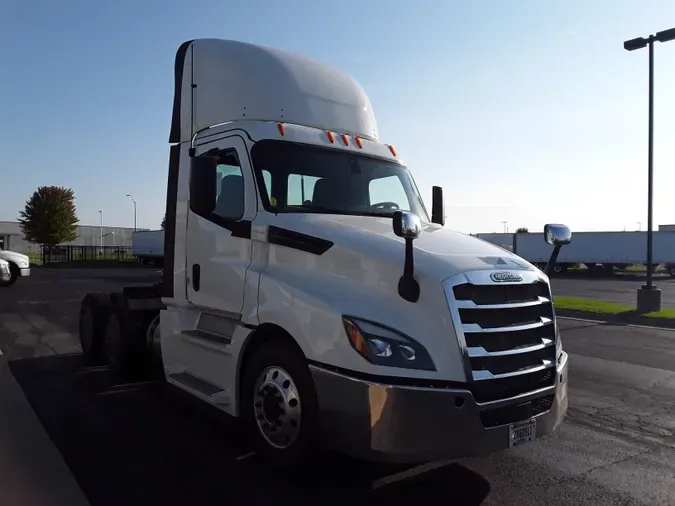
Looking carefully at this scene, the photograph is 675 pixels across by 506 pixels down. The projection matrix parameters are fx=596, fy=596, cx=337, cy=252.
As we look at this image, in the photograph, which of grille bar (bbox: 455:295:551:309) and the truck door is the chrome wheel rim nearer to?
the truck door

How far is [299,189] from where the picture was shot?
501cm

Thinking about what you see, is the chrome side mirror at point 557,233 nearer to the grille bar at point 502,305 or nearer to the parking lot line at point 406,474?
the grille bar at point 502,305

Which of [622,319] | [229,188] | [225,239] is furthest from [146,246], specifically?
[225,239]

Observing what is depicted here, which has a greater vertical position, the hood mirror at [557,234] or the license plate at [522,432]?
the hood mirror at [557,234]

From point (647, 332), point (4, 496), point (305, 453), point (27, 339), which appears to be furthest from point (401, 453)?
point (647, 332)

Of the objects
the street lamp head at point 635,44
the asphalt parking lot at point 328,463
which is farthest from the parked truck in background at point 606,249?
the asphalt parking lot at point 328,463

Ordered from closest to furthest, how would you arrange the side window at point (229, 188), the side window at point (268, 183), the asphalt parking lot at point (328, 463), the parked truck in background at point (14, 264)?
the asphalt parking lot at point (328, 463), the side window at point (268, 183), the side window at point (229, 188), the parked truck in background at point (14, 264)

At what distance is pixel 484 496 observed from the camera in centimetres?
409

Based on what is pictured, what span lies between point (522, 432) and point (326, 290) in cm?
158

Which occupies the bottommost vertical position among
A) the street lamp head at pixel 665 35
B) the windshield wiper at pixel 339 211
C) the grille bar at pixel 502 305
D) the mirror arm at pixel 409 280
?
the grille bar at pixel 502 305

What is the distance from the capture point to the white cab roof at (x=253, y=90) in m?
5.62

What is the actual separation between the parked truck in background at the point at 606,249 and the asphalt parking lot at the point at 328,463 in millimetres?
34907

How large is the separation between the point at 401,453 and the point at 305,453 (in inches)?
29.8

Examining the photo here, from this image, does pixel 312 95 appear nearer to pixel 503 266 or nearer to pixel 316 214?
pixel 316 214
